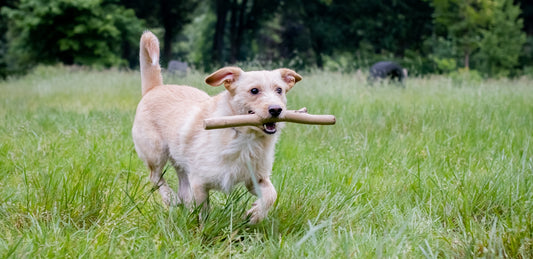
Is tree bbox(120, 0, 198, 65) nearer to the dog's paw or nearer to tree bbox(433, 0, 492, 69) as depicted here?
tree bbox(433, 0, 492, 69)

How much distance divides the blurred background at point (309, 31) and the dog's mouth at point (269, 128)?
18.7 metres

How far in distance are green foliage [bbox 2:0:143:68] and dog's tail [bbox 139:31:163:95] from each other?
20.7m

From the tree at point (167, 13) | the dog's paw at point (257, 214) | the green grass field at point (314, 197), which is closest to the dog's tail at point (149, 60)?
the green grass field at point (314, 197)

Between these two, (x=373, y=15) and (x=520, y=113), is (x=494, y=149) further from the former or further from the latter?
(x=373, y=15)

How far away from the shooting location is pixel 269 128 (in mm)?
2869

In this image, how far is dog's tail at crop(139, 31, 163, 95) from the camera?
13.8 ft

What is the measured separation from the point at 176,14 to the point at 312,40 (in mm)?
9003

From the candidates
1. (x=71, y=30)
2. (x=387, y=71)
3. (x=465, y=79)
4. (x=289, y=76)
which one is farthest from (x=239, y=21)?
(x=289, y=76)

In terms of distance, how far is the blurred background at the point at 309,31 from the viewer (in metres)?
23.2

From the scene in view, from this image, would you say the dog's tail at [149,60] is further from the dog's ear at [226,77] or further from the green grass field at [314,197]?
the dog's ear at [226,77]

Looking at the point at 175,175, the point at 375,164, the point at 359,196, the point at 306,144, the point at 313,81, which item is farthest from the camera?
the point at 313,81

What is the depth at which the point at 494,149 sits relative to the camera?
4.52 meters

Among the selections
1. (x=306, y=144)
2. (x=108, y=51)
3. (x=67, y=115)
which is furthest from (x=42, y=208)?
(x=108, y=51)

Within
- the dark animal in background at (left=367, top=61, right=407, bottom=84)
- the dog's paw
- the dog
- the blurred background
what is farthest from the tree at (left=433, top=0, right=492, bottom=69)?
the dog's paw
